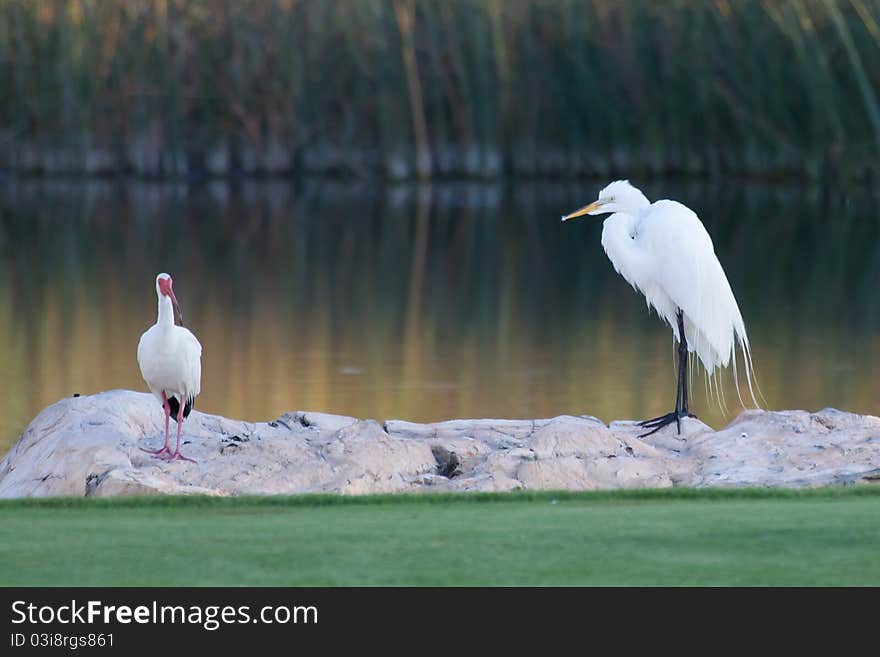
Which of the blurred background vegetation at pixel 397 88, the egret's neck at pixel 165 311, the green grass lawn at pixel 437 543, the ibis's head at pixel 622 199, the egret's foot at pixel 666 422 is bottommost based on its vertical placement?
the green grass lawn at pixel 437 543

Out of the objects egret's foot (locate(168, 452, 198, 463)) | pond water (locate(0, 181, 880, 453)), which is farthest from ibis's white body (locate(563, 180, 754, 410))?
egret's foot (locate(168, 452, 198, 463))

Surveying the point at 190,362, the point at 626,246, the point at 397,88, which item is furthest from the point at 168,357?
the point at 397,88

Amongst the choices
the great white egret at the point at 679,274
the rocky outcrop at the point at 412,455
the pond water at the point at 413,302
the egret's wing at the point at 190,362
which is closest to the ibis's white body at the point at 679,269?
the great white egret at the point at 679,274

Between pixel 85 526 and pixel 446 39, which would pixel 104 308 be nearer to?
pixel 85 526

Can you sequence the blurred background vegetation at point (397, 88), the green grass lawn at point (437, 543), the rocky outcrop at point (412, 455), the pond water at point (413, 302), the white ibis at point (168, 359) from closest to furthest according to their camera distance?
the green grass lawn at point (437, 543) → the rocky outcrop at point (412, 455) → the white ibis at point (168, 359) → the pond water at point (413, 302) → the blurred background vegetation at point (397, 88)

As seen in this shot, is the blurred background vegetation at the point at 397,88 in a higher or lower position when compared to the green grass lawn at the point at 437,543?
higher

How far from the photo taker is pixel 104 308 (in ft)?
54.0

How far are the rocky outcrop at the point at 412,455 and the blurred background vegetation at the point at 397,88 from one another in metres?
21.2

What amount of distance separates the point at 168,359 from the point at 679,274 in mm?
2850

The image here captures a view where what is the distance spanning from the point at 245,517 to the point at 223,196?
1000 inches

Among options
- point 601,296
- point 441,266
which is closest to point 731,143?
point 441,266

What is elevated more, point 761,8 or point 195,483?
point 761,8

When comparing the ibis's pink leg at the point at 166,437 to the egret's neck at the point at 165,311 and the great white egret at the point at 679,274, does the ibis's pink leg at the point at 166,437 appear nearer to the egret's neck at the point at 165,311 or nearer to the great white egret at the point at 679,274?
the egret's neck at the point at 165,311

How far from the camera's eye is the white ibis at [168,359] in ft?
27.4
